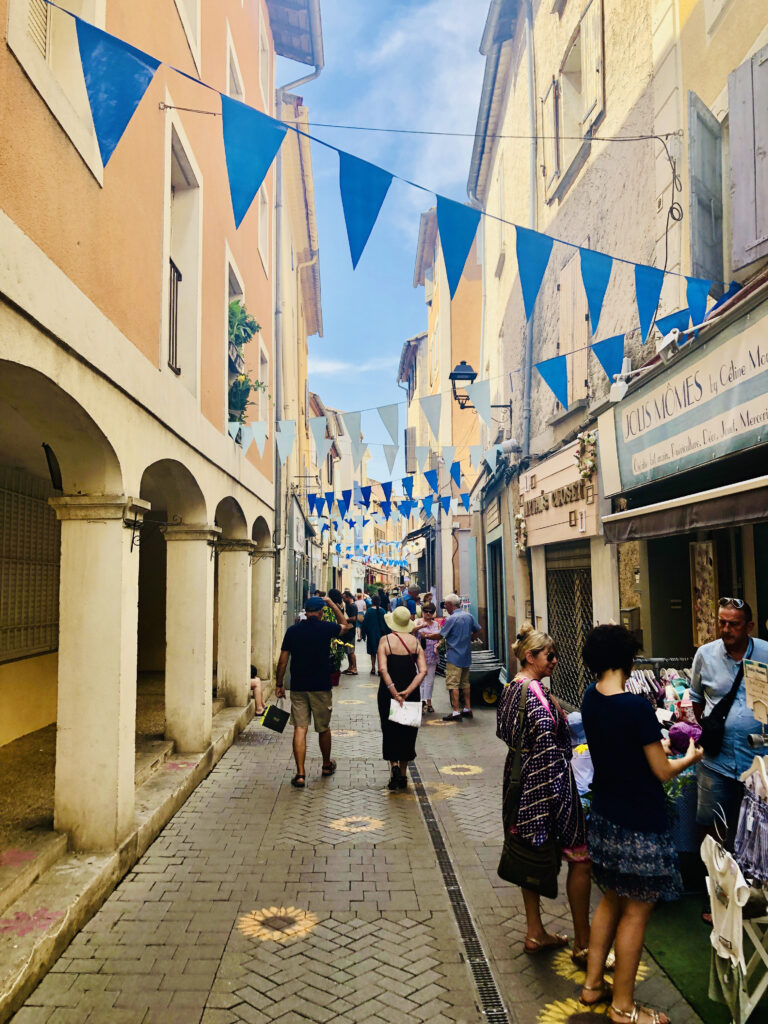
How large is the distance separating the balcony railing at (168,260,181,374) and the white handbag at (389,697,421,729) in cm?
400

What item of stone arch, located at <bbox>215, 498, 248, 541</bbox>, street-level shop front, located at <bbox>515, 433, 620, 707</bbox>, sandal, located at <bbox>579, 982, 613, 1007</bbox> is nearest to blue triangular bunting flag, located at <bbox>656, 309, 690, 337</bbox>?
street-level shop front, located at <bbox>515, 433, 620, 707</bbox>

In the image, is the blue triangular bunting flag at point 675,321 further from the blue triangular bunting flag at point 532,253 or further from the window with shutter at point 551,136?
the window with shutter at point 551,136

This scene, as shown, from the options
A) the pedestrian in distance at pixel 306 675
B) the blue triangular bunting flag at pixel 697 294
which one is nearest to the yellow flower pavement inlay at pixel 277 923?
the pedestrian in distance at pixel 306 675

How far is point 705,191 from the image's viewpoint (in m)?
6.58

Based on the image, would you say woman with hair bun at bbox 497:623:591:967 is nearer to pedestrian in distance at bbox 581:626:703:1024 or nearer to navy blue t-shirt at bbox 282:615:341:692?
pedestrian in distance at bbox 581:626:703:1024

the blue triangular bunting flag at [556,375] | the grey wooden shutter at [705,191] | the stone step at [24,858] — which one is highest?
the grey wooden shutter at [705,191]

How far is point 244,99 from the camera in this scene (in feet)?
38.8

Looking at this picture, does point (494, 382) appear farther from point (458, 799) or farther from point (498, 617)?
point (458, 799)

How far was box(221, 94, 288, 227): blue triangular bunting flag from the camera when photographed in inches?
173

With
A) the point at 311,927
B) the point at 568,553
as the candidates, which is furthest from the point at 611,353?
the point at 311,927

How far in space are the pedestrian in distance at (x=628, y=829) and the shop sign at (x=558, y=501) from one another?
5918 millimetres

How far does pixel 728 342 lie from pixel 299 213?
19806 mm

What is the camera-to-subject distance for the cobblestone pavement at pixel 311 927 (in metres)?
3.55

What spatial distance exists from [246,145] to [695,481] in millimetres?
4900
